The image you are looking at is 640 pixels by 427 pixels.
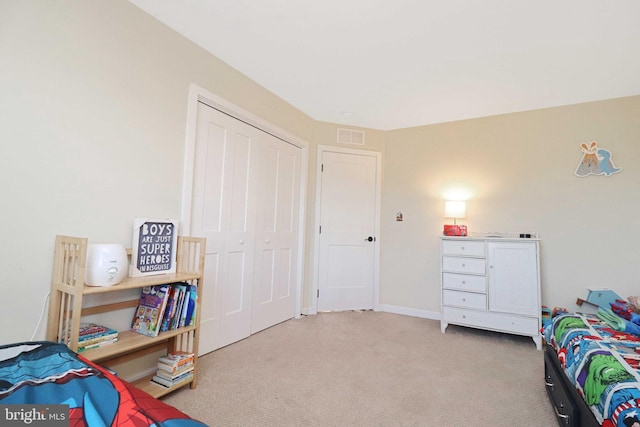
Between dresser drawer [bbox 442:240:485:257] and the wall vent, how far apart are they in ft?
5.55

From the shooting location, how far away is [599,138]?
9.91 ft

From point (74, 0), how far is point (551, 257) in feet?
14.2

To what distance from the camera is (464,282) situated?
3.12 m

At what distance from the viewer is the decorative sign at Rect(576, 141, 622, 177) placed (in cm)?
297

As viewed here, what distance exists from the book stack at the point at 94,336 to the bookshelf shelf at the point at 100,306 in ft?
0.09

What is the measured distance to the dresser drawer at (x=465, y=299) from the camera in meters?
3.02

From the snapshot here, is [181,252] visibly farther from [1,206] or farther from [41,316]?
[1,206]

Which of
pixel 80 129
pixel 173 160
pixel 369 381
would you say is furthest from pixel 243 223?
pixel 369 381

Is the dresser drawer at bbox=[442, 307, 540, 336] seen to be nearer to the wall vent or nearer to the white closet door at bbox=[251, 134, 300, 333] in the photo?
the white closet door at bbox=[251, 134, 300, 333]

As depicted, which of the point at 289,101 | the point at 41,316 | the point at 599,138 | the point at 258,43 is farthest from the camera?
the point at 289,101

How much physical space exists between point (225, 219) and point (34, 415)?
1911mm

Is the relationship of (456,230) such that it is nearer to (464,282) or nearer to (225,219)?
(464,282)

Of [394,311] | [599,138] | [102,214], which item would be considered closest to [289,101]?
[102,214]

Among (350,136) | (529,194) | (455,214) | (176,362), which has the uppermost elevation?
(350,136)
